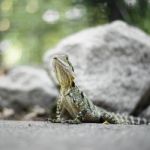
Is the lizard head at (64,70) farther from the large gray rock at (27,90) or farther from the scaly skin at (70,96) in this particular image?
the large gray rock at (27,90)

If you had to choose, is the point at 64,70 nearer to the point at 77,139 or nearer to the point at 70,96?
the point at 70,96

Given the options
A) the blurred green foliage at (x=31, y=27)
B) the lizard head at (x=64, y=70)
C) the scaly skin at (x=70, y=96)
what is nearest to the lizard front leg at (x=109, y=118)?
the scaly skin at (x=70, y=96)

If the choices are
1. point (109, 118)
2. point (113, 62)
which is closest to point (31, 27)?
point (113, 62)

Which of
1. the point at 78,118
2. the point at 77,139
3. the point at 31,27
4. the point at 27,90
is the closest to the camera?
the point at 77,139

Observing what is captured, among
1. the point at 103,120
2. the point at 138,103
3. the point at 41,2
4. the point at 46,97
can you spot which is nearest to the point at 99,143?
the point at 103,120

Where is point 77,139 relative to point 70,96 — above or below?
below

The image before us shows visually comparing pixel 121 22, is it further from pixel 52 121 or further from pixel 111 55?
pixel 52 121

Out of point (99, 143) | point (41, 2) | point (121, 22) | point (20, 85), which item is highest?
point (41, 2)
